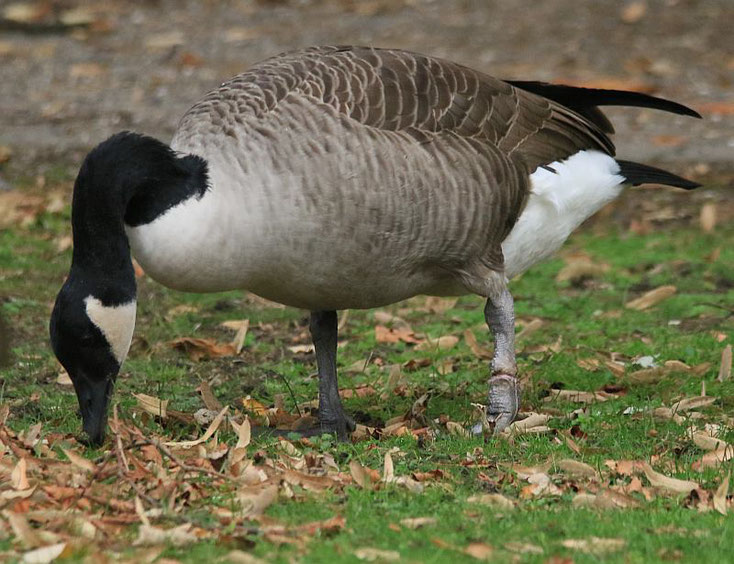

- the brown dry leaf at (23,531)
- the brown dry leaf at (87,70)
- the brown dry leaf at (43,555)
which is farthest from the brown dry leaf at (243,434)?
the brown dry leaf at (87,70)

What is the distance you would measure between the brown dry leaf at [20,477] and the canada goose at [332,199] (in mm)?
633

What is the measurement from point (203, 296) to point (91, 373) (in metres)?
3.91

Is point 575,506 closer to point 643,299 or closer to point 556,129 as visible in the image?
point 556,129

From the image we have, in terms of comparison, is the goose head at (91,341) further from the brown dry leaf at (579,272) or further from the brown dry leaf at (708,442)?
the brown dry leaf at (579,272)

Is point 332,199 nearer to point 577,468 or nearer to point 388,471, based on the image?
point 388,471

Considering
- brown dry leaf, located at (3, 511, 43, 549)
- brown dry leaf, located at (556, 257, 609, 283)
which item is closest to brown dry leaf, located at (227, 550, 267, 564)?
brown dry leaf, located at (3, 511, 43, 549)

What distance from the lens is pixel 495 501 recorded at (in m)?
4.91

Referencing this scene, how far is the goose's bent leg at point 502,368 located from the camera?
6316mm

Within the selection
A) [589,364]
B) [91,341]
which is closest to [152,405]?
[91,341]

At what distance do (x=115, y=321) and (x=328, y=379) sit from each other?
1.56 metres

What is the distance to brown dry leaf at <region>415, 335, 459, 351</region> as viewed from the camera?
8.04 m

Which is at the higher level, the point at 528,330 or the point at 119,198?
the point at 119,198

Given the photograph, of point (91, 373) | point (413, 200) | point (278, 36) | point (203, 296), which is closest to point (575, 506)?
point (413, 200)

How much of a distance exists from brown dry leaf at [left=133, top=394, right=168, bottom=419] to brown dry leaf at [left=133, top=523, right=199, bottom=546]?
1.95 meters
